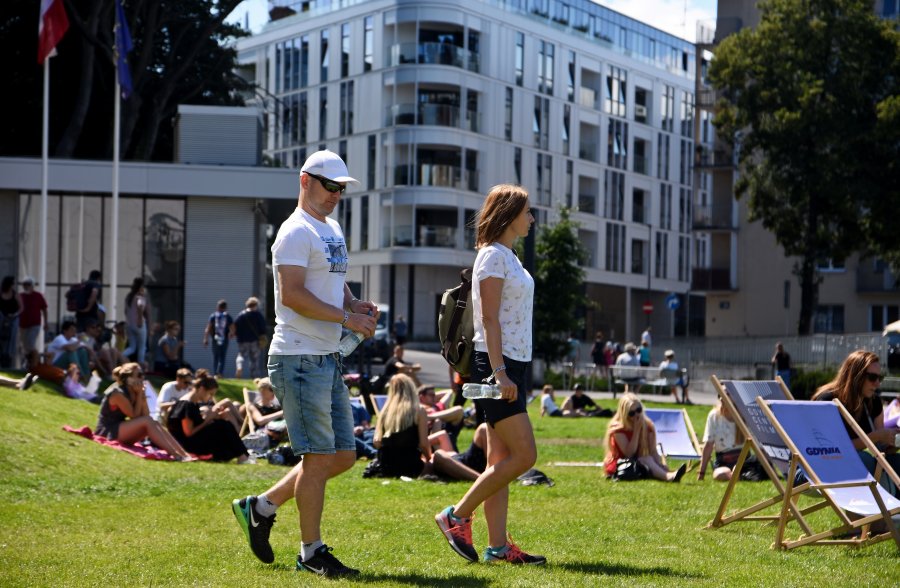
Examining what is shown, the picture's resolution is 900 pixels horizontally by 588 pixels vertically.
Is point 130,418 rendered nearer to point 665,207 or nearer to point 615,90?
point 615,90

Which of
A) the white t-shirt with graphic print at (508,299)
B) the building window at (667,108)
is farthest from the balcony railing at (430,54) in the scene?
the white t-shirt with graphic print at (508,299)

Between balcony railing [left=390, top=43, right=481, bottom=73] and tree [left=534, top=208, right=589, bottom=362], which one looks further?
balcony railing [left=390, top=43, right=481, bottom=73]

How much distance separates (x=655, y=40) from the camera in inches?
3083

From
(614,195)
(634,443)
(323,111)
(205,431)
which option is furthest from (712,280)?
(634,443)

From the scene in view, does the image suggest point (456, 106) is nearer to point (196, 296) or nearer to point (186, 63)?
point (186, 63)

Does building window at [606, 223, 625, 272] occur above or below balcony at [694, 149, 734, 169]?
below

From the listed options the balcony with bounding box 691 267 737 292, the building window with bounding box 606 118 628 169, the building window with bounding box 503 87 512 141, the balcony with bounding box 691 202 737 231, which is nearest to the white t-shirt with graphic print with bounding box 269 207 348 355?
the balcony with bounding box 691 267 737 292

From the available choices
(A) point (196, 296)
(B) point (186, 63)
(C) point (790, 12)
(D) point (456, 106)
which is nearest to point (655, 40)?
(D) point (456, 106)

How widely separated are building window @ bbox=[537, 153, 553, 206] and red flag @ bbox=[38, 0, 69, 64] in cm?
4480

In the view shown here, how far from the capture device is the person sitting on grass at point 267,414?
16.6m

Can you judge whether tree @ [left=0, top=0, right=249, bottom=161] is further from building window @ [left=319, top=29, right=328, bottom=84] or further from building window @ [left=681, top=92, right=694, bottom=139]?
building window @ [left=681, top=92, right=694, bottom=139]

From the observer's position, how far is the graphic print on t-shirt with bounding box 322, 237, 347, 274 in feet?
21.5

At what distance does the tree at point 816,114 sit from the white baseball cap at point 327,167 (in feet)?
116

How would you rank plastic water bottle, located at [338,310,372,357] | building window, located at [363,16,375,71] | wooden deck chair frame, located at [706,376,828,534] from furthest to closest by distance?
building window, located at [363,16,375,71]
wooden deck chair frame, located at [706,376,828,534]
plastic water bottle, located at [338,310,372,357]
